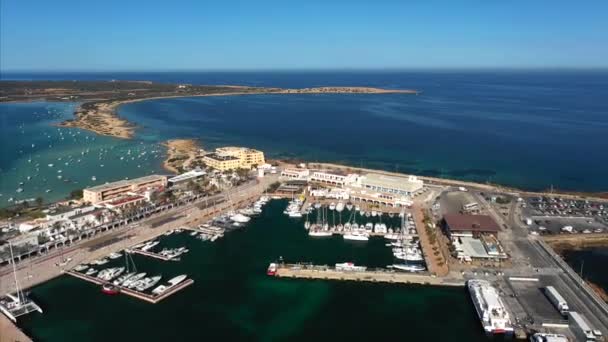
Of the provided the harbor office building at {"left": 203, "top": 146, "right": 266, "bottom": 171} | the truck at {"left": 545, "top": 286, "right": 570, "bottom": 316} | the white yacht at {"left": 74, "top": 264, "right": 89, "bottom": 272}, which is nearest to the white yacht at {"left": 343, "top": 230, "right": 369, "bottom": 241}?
the truck at {"left": 545, "top": 286, "right": 570, "bottom": 316}

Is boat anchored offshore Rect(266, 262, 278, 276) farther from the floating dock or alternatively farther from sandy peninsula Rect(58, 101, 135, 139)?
sandy peninsula Rect(58, 101, 135, 139)

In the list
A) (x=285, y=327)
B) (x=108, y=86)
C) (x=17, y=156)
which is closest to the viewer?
(x=285, y=327)

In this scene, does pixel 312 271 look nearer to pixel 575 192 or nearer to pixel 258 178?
pixel 258 178

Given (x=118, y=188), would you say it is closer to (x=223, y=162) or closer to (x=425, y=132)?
(x=223, y=162)

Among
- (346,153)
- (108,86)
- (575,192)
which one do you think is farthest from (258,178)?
(108,86)

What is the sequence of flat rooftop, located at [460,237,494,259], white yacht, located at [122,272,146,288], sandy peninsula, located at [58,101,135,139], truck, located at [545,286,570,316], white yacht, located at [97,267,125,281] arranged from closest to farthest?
truck, located at [545,286,570,316] → white yacht, located at [122,272,146,288] → white yacht, located at [97,267,125,281] → flat rooftop, located at [460,237,494,259] → sandy peninsula, located at [58,101,135,139]

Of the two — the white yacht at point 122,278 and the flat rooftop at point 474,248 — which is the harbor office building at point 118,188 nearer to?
the white yacht at point 122,278

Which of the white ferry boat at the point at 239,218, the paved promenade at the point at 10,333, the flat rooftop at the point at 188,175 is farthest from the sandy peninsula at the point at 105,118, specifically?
the paved promenade at the point at 10,333
